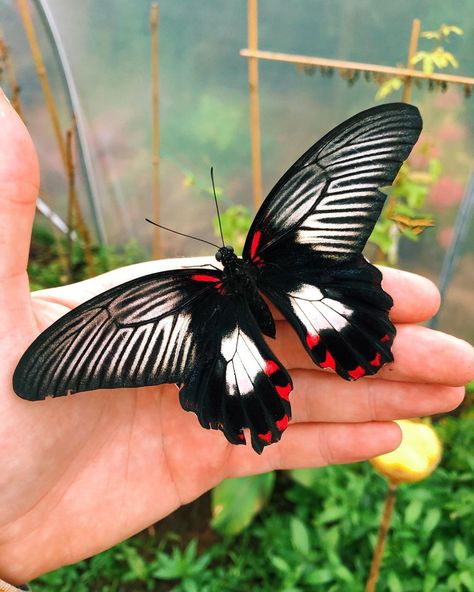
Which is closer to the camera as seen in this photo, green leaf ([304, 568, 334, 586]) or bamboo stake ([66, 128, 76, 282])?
green leaf ([304, 568, 334, 586])

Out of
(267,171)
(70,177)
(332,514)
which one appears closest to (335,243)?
(332,514)

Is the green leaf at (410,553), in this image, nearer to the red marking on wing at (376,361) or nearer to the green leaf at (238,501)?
the green leaf at (238,501)

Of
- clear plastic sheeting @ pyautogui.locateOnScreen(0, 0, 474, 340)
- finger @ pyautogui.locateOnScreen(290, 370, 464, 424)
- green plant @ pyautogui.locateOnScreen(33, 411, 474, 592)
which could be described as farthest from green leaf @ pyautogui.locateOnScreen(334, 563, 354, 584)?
clear plastic sheeting @ pyautogui.locateOnScreen(0, 0, 474, 340)

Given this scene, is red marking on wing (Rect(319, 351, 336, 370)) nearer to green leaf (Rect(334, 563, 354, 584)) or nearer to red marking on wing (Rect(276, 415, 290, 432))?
red marking on wing (Rect(276, 415, 290, 432))

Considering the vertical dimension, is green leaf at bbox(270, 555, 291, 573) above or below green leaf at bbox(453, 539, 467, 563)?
below

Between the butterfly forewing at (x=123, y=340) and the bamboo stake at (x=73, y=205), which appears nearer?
the butterfly forewing at (x=123, y=340)

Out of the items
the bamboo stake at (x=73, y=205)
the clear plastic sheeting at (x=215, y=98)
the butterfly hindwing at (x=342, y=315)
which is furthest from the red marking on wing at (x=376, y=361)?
the bamboo stake at (x=73, y=205)

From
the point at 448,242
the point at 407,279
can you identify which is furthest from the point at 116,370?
the point at 448,242

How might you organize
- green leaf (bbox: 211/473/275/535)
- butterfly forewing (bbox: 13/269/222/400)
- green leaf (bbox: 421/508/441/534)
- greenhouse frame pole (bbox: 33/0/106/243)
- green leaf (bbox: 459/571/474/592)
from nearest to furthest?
butterfly forewing (bbox: 13/269/222/400), green leaf (bbox: 459/571/474/592), green leaf (bbox: 421/508/441/534), green leaf (bbox: 211/473/275/535), greenhouse frame pole (bbox: 33/0/106/243)

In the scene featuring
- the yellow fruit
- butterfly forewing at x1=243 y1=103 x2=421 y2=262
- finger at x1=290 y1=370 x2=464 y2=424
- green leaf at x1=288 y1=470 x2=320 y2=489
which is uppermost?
butterfly forewing at x1=243 y1=103 x2=421 y2=262
